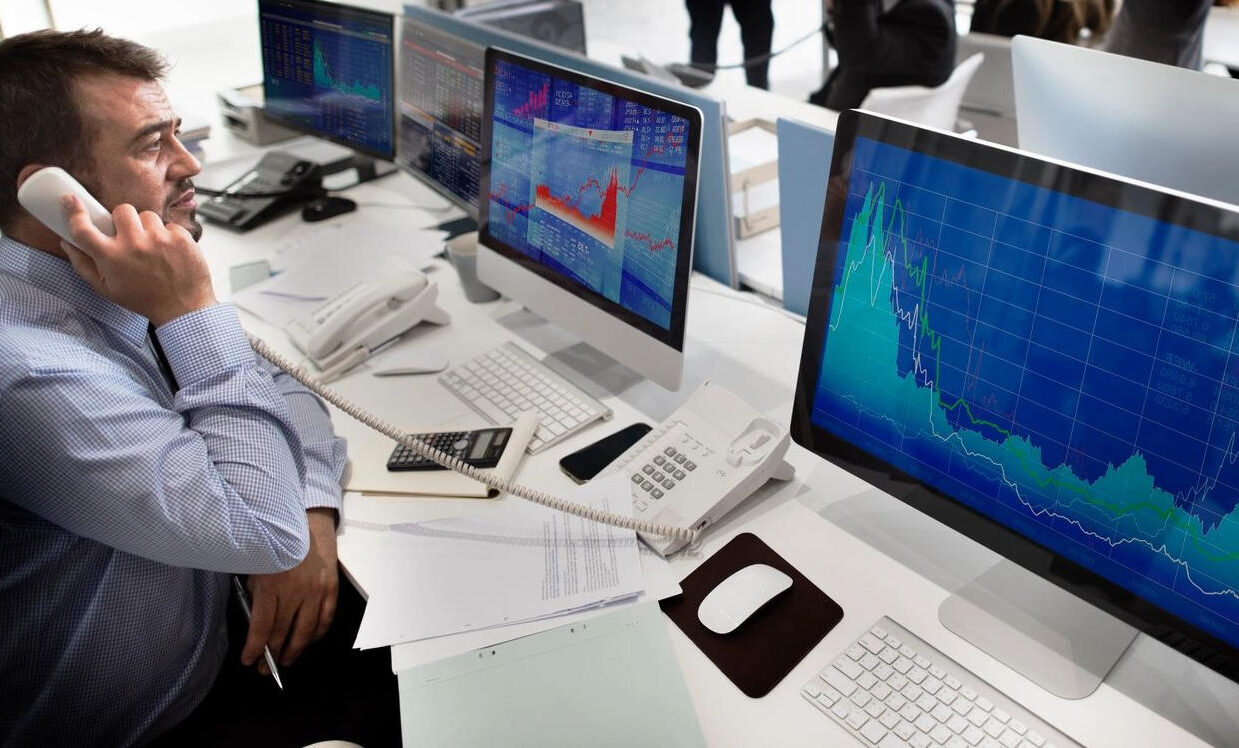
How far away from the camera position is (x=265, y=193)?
2.29 metres

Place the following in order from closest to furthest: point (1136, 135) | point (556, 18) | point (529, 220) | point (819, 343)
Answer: point (819, 343), point (1136, 135), point (529, 220), point (556, 18)

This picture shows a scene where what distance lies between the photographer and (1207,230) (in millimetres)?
832

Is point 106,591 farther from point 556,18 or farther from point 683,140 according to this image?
point 556,18

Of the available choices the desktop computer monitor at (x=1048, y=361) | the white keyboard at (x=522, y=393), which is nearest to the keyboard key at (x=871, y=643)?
the desktop computer monitor at (x=1048, y=361)

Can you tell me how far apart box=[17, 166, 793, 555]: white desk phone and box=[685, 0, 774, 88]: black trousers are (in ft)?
12.0

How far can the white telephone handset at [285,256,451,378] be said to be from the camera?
169 cm

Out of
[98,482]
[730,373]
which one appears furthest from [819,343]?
[98,482]


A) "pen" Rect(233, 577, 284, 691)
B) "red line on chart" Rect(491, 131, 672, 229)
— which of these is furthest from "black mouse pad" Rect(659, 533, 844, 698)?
"pen" Rect(233, 577, 284, 691)

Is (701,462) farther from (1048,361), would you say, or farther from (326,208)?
(326,208)

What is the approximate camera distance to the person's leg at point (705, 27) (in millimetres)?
4750

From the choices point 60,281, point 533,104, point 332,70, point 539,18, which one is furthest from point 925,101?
point 60,281

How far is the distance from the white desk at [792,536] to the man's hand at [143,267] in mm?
371

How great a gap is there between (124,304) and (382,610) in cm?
54

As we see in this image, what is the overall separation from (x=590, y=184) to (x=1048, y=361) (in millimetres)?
744
